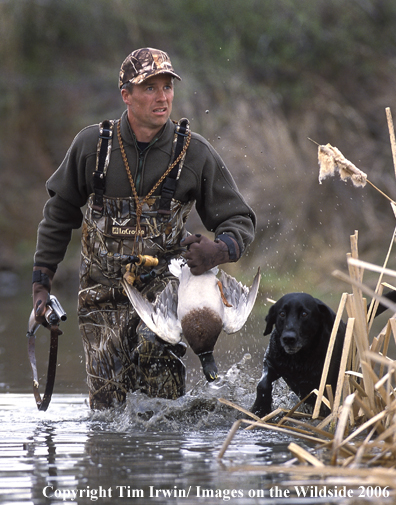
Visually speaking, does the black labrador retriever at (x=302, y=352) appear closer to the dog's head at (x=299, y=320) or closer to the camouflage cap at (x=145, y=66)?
the dog's head at (x=299, y=320)

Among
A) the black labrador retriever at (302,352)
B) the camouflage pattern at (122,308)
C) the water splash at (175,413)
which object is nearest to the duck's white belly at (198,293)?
the camouflage pattern at (122,308)

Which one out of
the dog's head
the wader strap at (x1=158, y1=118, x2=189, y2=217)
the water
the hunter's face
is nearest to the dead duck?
the dog's head

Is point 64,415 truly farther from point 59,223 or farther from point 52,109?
point 52,109

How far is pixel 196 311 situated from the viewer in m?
4.56

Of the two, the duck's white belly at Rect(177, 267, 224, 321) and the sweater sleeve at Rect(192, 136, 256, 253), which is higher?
the sweater sleeve at Rect(192, 136, 256, 253)

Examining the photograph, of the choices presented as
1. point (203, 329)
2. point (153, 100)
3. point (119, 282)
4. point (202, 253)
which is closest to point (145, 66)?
point (153, 100)

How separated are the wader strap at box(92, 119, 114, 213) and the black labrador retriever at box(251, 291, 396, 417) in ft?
4.17

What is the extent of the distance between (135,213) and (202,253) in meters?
0.62

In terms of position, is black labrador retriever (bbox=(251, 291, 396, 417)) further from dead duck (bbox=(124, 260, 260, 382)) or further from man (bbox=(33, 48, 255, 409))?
man (bbox=(33, 48, 255, 409))

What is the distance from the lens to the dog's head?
4.84m

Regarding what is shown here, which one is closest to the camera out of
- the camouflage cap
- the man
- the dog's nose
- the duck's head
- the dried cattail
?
the dried cattail

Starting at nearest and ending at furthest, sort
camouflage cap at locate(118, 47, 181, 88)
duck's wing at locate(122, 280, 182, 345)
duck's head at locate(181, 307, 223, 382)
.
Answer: duck's head at locate(181, 307, 223, 382)
duck's wing at locate(122, 280, 182, 345)
camouflage cap at locate(118, 47, 181, 88)

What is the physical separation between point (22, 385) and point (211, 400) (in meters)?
2.24

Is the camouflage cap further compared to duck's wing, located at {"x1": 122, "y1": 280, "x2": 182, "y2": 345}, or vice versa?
the camouflage cap
